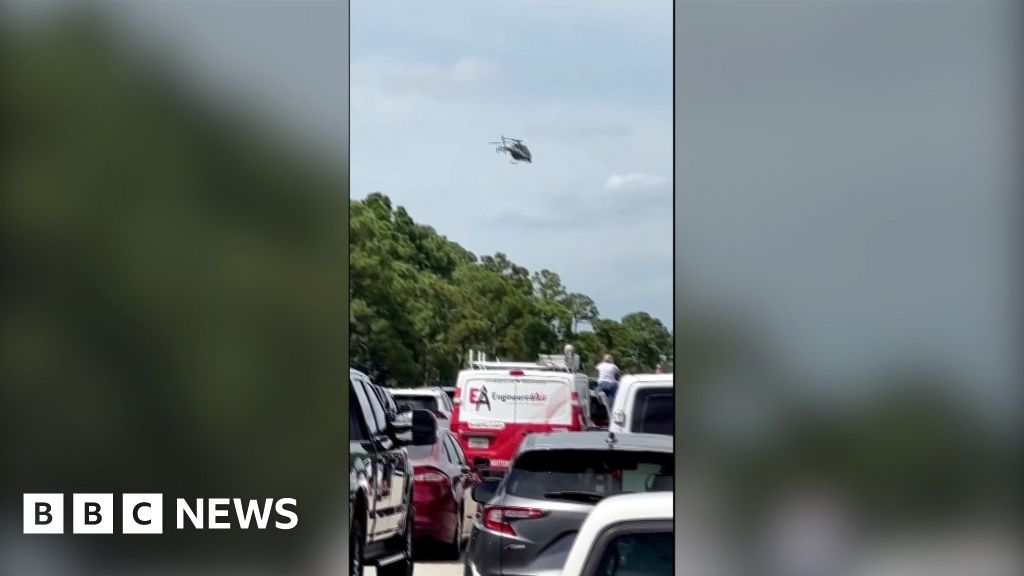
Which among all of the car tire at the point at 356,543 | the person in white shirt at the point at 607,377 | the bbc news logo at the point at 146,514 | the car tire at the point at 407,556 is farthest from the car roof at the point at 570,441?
the bbc news logo at the point at 146,514

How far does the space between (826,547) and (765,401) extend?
17.9 inches

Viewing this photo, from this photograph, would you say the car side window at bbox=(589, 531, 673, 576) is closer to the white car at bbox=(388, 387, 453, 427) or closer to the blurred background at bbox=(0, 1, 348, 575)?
the white car at bbox=(388, 387, 453, 427)

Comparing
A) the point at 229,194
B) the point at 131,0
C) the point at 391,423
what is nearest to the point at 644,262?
the point at 391,423

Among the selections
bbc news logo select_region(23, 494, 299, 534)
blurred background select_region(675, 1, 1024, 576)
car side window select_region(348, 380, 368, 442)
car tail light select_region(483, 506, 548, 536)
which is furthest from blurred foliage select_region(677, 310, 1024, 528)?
bbc news logo select_region(23, 494, 299, 534)

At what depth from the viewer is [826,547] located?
3.03 meters

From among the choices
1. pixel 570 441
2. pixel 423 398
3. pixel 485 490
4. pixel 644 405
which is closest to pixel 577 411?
pixel 570 441

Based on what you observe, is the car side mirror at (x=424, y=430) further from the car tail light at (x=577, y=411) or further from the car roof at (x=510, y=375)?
the car tail light at (x=577, y=411)

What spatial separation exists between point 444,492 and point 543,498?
0.27 m

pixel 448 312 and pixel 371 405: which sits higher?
pixel 448 312

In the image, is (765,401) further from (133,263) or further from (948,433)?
(133,263)

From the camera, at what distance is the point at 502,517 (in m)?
2.87

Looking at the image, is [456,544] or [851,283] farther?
[851,283]

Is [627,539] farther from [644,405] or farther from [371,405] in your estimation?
[371,405]

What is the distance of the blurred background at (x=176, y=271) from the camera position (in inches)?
117
